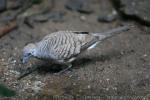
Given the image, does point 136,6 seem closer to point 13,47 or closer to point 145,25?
point 145,25

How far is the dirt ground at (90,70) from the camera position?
5473 mm

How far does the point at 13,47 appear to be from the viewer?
6871 millimetres

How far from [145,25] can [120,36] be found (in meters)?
0.53

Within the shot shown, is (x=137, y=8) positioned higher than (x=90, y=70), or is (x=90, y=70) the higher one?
(x=137, y=8)

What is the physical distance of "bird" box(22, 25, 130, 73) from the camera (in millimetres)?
5730

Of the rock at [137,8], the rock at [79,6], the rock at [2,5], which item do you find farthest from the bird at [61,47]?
the rock at [2,5]

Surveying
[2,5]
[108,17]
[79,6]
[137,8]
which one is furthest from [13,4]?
[137,8]

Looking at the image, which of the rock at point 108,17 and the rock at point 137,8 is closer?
the rock at point 137,8

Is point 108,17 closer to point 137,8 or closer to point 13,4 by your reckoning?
point 137,8

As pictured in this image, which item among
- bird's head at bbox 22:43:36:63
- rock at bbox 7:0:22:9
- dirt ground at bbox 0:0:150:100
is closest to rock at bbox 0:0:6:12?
rock at bbox 7:0:22:9

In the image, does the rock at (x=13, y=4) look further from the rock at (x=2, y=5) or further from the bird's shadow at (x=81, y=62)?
the bird's shadow at (x=81, y=62)

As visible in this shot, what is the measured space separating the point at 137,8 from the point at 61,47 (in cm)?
231

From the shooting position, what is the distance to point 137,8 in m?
7.54

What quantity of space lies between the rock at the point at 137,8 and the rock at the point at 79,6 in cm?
73
